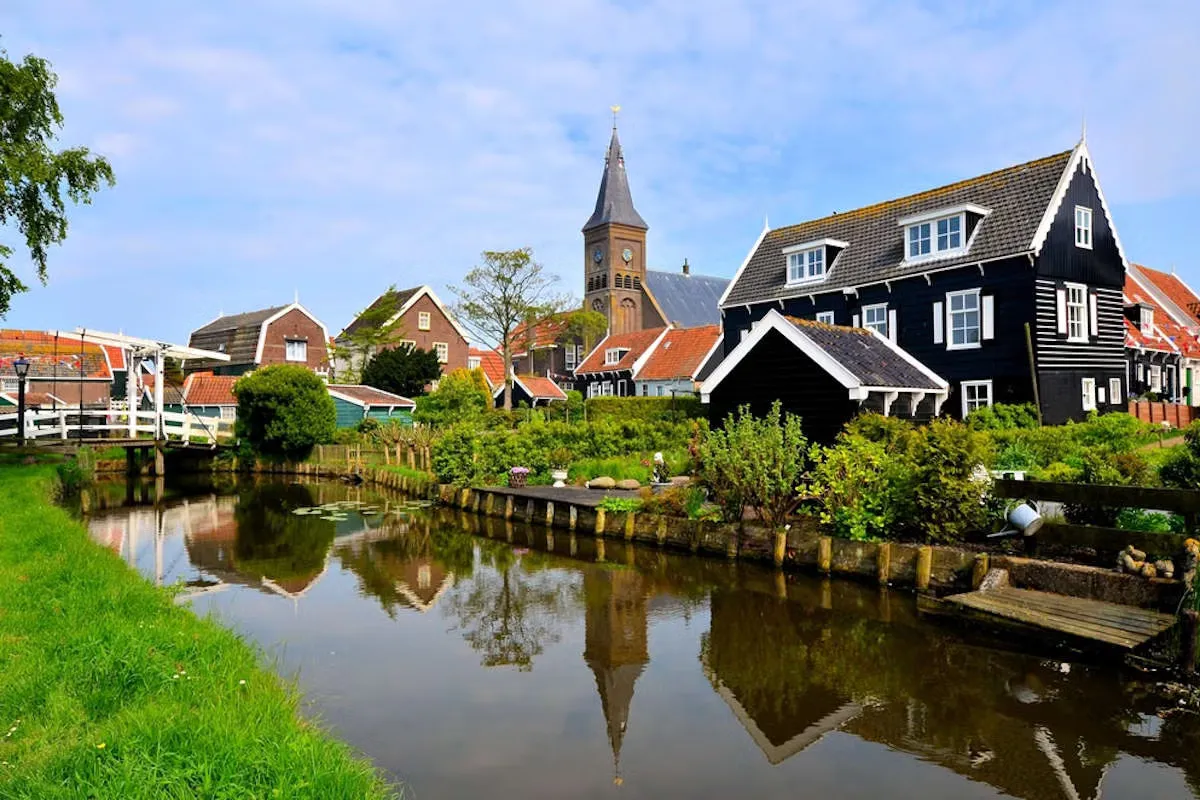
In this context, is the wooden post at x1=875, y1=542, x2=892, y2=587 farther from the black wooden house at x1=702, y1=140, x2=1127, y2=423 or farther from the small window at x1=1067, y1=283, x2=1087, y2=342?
the small window at x1=1067, y1=283, x2=1087, y2=342

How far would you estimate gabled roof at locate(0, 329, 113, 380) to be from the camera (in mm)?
43000

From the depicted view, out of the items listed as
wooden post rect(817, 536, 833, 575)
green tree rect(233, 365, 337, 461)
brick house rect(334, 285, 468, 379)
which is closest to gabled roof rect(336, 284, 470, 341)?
brick house rect(334, 285, 468, 379)

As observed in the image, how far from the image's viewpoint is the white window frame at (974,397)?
2288 centimetres

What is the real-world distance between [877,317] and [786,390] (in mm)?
11400

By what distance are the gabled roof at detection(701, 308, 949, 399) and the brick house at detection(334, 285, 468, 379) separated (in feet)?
118

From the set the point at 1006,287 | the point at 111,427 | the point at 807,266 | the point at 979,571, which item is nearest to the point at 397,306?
the point at 111,427

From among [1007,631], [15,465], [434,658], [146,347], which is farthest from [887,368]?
[146,347]

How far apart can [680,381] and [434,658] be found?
39181 millimetres

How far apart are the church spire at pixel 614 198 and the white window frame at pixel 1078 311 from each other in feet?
169

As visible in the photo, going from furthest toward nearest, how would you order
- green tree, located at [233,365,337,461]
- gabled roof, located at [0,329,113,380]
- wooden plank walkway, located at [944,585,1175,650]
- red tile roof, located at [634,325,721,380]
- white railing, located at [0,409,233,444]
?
red tile roof, located at [634,325,721,380]
gabled roof, located at [0,329,113,380]
green tree, located at [233,365,337,461]
white railing, located at [0,409,233,444]
wooden plank walkway, located at [944,585,1175,650]

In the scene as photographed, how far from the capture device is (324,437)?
34875 mm

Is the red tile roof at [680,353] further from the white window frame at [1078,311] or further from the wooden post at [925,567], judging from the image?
the wooden post at [925,567]

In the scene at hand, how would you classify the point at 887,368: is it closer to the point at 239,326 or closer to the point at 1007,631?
the point at 1007,631

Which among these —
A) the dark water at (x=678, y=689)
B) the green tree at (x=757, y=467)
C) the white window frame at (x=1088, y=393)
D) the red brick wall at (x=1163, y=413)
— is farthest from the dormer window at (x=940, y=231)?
the dark water at (x=678, y=689)
